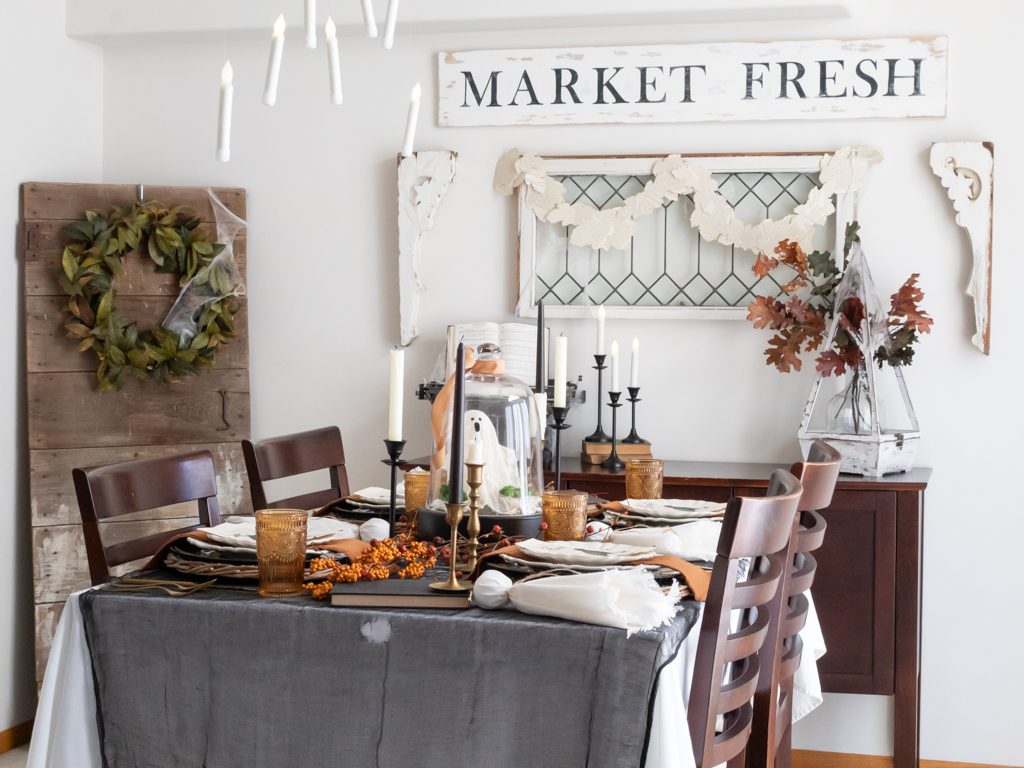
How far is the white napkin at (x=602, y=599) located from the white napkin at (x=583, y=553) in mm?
121

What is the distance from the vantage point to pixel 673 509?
1.92m

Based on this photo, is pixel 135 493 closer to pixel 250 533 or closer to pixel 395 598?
pixel 250 533

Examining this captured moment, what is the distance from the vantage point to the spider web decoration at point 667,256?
293 centimetres

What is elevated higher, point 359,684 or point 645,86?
point 645,86

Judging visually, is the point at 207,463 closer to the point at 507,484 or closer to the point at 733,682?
the point at 507,484

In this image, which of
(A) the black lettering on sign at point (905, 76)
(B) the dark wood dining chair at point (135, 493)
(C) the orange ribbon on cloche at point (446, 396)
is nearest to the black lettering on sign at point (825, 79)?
(A) the black lettering on sign at point (905, 76)

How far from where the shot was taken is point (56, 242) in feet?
9.96

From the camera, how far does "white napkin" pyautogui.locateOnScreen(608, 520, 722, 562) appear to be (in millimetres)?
1550

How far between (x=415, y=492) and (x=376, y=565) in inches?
20.5

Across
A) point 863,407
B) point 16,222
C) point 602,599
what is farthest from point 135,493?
point 863,407

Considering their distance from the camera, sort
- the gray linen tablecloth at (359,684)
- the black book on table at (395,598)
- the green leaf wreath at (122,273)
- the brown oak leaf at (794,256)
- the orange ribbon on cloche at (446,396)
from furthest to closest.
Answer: the green leaf wreath at (122,273)
the brown oak leaf at (794,256)
the orange ribbon on cloche at (446,396)
the black book on table at (395,598)
the gray linen tablecloth at (359,684)

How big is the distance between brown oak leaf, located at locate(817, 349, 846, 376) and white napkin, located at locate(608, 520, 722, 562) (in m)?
1.04

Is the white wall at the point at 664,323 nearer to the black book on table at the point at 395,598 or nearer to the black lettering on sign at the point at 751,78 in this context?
the black lettering on sign at the point at 751,78

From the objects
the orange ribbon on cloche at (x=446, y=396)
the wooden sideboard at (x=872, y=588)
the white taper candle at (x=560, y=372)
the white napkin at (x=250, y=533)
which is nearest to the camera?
the white napkin at (x=250, y=533)
